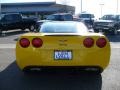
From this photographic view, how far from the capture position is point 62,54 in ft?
25.1

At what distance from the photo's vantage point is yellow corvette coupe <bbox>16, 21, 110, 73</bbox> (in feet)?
25.0

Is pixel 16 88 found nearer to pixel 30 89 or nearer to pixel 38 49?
pixel 30 89

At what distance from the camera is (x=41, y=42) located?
766 cm

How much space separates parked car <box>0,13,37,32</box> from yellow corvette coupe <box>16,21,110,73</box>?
20301 millimetres

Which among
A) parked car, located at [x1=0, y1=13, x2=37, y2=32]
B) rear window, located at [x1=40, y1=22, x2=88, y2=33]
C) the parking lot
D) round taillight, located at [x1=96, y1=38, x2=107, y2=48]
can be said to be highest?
rear window, located at [x1=40, y1=22, x2=88, y2=33]

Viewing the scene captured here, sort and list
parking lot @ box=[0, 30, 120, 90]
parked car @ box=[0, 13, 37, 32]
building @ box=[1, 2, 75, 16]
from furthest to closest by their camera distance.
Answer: building @ box=[1, 2, 75, 16] → parked car @ box=[0, 13, 37, 32] → parking lot @ box=[0, 30, 120, 90]

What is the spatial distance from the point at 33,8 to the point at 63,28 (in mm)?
72602

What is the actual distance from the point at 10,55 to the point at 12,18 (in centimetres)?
1649

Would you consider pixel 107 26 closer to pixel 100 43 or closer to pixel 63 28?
pixel 63 28

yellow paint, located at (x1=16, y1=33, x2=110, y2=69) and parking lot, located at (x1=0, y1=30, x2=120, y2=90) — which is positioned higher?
yellow paint, located at (x1=16, y1=33, x2=110, y2=69)

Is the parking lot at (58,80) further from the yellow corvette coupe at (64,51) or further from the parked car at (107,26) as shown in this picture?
the parked car at (107,26)

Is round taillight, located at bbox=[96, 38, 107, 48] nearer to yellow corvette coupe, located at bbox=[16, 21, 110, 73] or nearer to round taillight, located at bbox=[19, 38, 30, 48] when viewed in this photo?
yellow corvette coupe, located at bbox=[16, 21, 110, 73]

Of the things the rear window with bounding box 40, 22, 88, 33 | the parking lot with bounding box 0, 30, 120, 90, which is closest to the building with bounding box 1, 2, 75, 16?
the rear window with bounding box 40, 22, 88, 33

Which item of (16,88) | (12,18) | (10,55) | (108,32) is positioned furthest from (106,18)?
(16,88)
